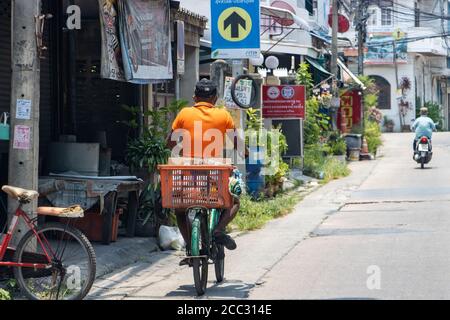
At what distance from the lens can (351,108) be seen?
35.4m

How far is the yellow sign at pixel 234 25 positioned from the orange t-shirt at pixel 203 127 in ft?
15.5

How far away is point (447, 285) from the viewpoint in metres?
8.49

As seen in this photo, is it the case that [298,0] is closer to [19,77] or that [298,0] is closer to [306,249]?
[306,249]

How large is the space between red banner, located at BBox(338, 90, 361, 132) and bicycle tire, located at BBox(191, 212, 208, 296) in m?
25.8

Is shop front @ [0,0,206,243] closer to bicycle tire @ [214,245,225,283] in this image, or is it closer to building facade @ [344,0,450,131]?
bicycle tire @ [214,245,225,283]

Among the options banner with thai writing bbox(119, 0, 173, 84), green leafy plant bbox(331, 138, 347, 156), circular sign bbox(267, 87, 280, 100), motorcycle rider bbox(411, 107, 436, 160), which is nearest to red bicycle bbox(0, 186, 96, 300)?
banner with thai writing bbox(119, 0, 173, 84)

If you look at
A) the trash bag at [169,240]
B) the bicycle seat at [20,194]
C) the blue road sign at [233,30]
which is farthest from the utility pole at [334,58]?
the bicycle seat at [20,194]

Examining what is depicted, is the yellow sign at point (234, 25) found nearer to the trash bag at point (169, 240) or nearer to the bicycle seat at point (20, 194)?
the trash bag at point (169, 240)

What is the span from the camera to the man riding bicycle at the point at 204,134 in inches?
348

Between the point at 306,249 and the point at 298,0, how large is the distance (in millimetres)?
23376

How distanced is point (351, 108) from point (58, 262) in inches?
1112

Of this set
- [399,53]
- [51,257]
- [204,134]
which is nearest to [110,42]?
[204,134]

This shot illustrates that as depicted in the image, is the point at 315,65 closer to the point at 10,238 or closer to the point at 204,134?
the point at 204,134

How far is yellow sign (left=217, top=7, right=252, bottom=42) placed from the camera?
13594 mm
